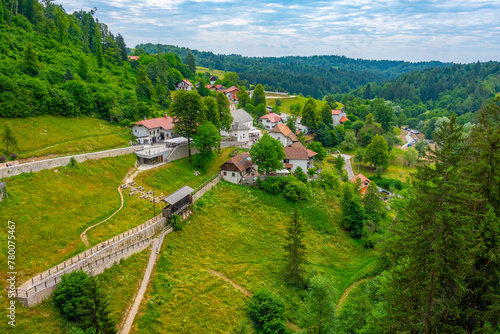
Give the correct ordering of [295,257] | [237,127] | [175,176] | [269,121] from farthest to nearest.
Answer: [269,121] < [237,127] < [175,176] < [295,257]

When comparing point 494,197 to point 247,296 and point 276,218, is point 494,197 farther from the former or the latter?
point 276,218

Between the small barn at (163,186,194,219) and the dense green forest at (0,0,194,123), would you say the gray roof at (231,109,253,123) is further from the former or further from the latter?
the small barn at (163,186,194,219)

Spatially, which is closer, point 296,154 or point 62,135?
point 62,135

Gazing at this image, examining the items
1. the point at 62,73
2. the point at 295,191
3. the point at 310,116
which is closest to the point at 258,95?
the point at 310,116

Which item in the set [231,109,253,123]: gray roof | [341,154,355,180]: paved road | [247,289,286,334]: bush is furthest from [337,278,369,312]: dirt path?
[231,109,253,123]: gray roof

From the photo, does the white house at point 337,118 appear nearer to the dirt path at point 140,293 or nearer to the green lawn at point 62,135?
the green lawn at point 62,135

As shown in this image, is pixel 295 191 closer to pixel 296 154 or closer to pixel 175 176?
pixel 296 154

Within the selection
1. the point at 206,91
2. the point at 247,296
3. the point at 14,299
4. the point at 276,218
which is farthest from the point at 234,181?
the point at 206,91

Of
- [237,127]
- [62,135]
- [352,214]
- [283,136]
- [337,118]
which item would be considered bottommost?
[352,214]
